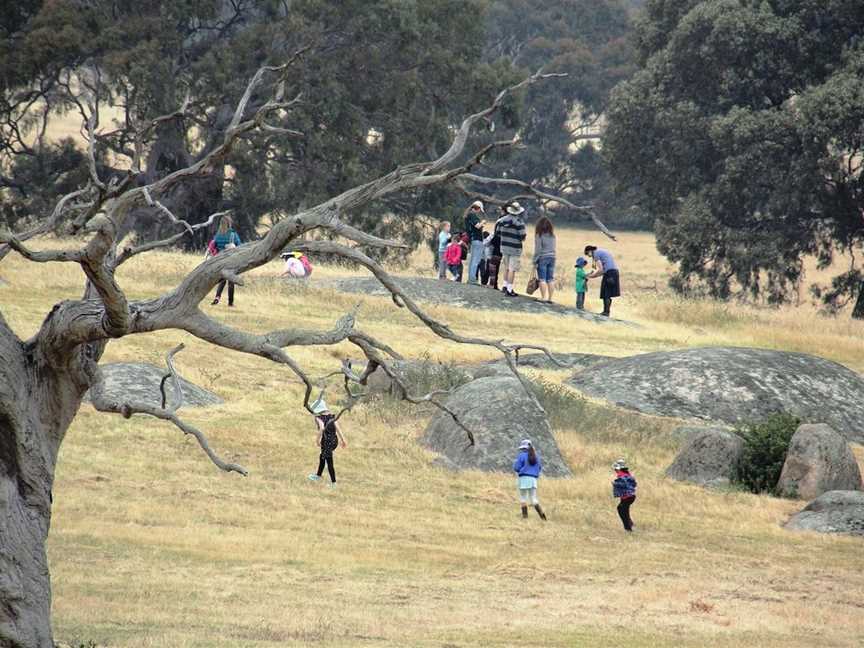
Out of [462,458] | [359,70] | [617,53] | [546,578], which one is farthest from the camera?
[617,53]

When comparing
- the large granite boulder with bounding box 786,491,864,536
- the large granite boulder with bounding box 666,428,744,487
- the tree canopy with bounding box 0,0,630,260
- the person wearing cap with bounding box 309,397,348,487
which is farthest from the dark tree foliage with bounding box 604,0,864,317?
the person wearing cap with bounding box 309,397,348,487

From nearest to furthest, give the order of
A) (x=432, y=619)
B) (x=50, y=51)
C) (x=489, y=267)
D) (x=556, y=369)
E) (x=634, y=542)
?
(x=432, y=619)
(x=634, y=542)
(x=556, y=369)
(x=489, y=267)
(x=50, y=51)

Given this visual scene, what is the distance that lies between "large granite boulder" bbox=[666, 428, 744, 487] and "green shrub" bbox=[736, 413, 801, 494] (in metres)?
0.19

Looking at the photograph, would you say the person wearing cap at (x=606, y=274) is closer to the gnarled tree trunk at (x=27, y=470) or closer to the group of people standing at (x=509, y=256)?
the group of people standing at (x=509, y=256)

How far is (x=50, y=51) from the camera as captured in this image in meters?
44.1

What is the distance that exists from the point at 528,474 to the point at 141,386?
23.2 ft

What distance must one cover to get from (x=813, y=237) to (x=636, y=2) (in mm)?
65714

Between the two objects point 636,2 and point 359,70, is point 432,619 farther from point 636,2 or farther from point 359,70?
point 636,2

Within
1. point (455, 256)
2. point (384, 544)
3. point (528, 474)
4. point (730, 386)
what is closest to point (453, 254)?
point (455, 256)

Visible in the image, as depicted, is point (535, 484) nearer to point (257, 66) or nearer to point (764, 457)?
point (764, 457)

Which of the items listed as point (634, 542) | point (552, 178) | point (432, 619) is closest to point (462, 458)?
point (634, 542)

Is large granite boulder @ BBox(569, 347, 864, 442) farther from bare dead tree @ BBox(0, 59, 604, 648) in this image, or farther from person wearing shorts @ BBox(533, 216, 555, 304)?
bare dead tree @ BBox(0, 59, 604, 648)

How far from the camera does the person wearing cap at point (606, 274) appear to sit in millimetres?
36094

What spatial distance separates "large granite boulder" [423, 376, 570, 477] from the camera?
83.2ft
